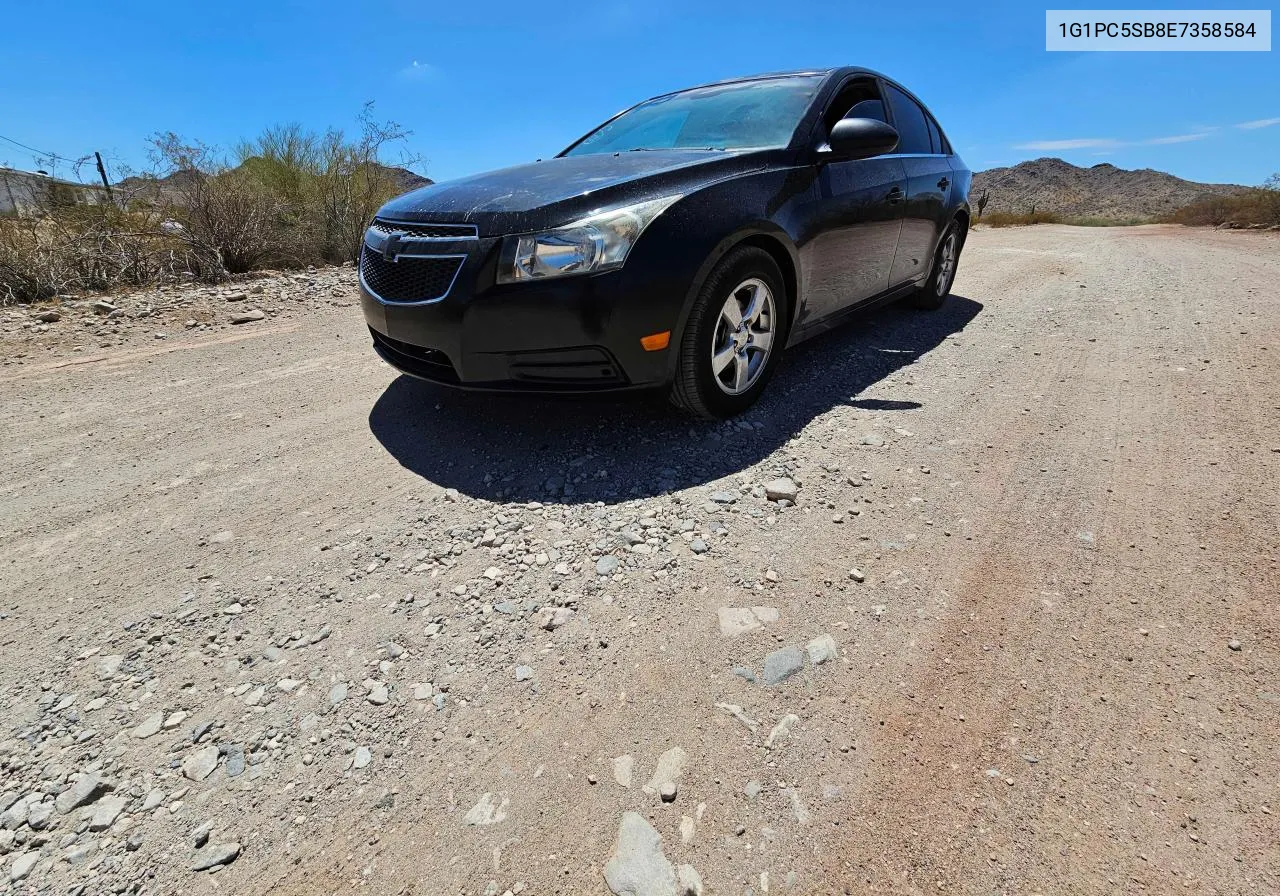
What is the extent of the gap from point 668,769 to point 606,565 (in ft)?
2.64

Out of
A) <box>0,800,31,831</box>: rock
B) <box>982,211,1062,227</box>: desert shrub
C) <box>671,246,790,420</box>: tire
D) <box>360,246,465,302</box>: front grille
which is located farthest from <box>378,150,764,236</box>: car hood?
<box>982,211,1062,227</box>: desert shrub

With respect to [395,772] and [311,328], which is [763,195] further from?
[311,328]

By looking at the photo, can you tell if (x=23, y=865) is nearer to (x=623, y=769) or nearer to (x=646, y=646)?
(x=623, y=769)

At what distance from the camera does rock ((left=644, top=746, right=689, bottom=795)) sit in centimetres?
146

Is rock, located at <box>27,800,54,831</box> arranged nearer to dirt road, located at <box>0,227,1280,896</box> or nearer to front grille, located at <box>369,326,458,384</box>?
dirt road, located at <box>0,227,1280,896</box>

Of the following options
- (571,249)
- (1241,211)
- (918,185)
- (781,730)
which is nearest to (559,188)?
(571,249)

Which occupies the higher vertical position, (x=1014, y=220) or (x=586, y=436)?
(x=1014, y=220)

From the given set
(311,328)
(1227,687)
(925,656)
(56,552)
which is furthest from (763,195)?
(311,328)

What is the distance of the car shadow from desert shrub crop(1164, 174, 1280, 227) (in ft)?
52.6

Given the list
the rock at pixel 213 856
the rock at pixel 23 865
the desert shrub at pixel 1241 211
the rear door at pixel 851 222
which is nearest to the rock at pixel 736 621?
the rock at pixel 213 856

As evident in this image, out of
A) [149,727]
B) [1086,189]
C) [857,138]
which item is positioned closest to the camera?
[149,727]

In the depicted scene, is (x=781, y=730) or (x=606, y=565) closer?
(x=781, y=730)

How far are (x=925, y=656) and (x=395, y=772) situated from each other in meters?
1.43

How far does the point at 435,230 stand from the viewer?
2.78 metres
